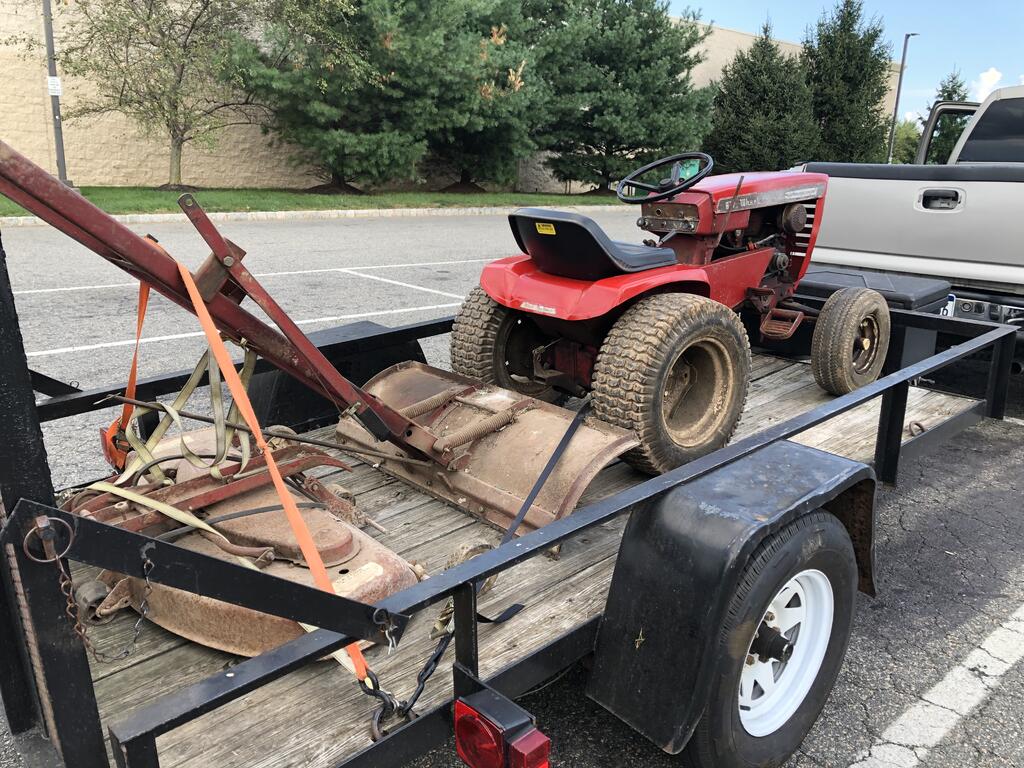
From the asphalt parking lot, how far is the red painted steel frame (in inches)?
40.2

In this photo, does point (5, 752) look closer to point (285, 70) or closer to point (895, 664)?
point (895, 664)

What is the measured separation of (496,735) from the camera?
4.98 feet

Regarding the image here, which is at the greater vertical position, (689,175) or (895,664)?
(689,175)

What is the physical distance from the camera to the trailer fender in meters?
1.79

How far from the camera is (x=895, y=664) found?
264cm

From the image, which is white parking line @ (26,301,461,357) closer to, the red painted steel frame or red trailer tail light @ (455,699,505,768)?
the red painted steel frame

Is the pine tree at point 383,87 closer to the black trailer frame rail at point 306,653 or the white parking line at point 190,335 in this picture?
the white parking line at point 190,335

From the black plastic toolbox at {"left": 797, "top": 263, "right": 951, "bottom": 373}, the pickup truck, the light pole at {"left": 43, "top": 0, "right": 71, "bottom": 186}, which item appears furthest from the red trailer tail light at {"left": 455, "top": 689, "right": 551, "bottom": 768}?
the light pole at {"left": 43, "top": 0, "right": 71, "bottom": 186}

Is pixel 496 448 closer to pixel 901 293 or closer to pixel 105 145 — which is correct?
pixel 901 293

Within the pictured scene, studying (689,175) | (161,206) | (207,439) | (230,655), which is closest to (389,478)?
(207,439)

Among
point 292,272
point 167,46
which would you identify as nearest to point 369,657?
point 292,272

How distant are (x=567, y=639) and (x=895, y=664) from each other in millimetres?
1380

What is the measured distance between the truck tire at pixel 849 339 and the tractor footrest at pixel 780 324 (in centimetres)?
17

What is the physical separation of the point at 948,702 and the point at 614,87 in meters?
22.8
